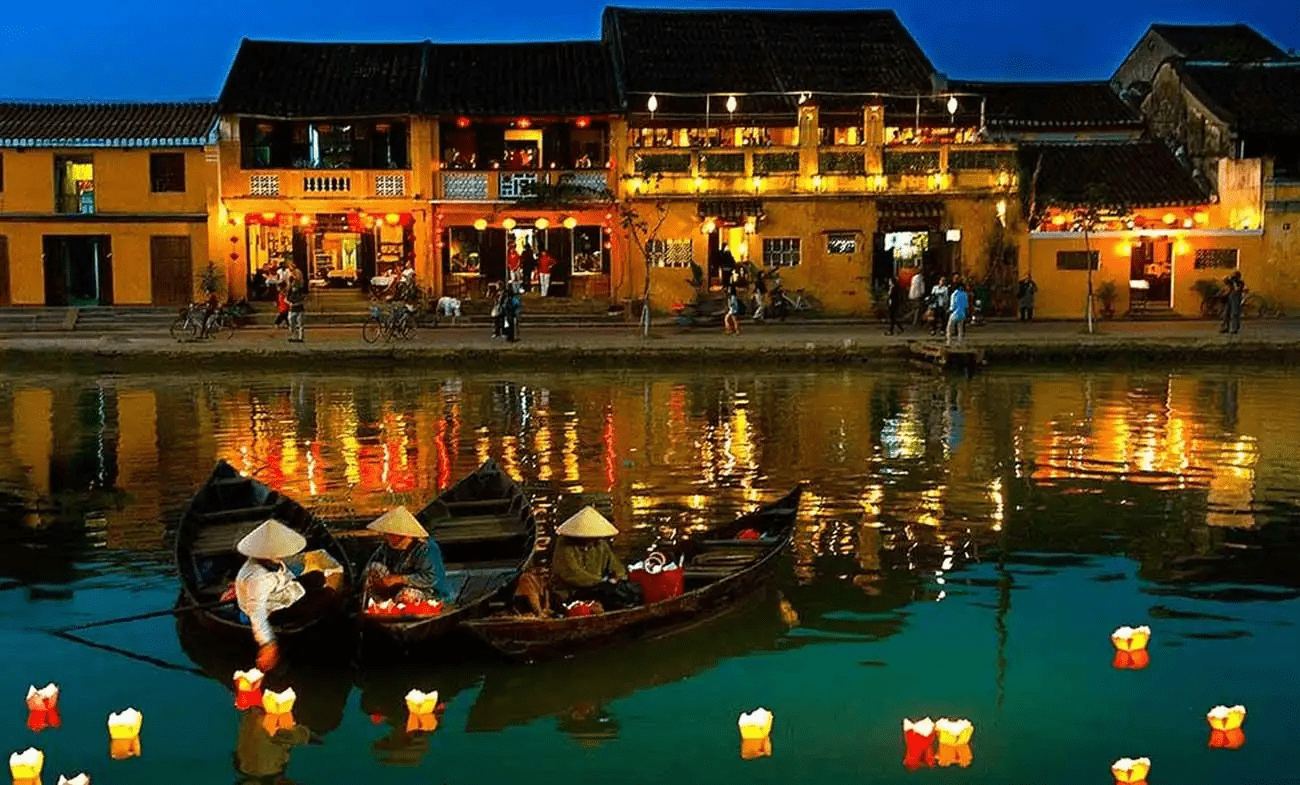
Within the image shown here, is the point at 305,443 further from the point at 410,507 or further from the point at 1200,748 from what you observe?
the point at 1200,748

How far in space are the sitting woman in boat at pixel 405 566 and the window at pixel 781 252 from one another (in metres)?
24.1

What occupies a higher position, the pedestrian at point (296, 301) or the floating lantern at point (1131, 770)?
the pedestrian at point (296, 301)

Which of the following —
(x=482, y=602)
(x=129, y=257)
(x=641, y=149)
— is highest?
(x=641, y=149)

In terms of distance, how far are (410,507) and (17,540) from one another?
3941 millimetres

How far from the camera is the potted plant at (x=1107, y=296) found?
33.7m

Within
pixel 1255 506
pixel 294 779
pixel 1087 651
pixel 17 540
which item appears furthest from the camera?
pixel 1255 506

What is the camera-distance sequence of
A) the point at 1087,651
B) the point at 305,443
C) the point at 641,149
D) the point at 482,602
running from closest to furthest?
1. the point at 482,602
2. the point at 1087,651
3. the point at 305,443
4. the point at 641,149

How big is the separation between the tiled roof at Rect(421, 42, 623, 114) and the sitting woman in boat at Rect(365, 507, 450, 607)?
945 inches

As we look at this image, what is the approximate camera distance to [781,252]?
34.0m

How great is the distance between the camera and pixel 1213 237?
3366cm

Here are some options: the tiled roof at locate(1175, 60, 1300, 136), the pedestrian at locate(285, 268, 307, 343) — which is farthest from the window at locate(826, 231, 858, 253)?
the pedestrian at locate(285, 268, 307, 343)

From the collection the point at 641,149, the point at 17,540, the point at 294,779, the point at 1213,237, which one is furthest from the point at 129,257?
the point at 294,779

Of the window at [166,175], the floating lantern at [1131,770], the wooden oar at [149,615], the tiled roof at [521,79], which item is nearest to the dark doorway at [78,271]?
the window at [166,175]

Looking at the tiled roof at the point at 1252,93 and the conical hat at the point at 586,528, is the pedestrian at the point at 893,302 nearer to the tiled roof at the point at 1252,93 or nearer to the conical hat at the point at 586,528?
the tiled roof at the point at 1252,93
